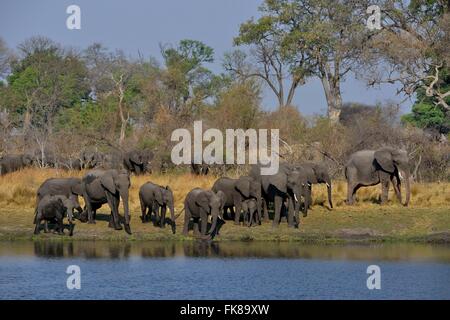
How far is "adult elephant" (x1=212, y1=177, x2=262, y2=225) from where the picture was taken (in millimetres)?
31391

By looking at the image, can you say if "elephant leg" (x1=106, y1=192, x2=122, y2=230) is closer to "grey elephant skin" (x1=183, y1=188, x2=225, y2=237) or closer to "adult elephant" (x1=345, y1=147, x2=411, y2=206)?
"grey elephant skin" (x1=183, y1=188, x2=225, y2=237)

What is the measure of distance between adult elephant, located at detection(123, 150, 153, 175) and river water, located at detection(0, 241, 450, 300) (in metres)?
14.5

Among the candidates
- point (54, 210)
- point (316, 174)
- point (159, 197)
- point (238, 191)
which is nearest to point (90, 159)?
point (316, 174)

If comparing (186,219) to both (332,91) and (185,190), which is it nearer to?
(185,190)

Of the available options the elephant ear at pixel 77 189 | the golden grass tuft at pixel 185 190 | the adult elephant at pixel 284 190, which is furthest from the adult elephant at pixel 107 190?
the adult elephant at pixel 284 190

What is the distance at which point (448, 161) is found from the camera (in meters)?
45.5

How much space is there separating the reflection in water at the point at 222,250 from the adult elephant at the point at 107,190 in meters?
1.47

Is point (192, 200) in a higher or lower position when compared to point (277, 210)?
higher

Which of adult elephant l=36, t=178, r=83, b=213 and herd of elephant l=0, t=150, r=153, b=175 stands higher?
herd of elephant l=0, t=150, r=153, b=175

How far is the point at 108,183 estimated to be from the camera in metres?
30.8

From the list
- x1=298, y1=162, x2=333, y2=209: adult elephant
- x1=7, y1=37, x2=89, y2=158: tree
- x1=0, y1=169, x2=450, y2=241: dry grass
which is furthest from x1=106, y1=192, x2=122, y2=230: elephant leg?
x1=7, y1=37, x2=89, y2=158: tree

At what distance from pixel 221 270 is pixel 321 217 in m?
8.05

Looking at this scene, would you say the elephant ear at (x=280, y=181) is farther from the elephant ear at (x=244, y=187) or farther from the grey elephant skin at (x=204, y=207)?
the grey elephant skin at (x=204, y=207)

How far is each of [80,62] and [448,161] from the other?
3699 cm
